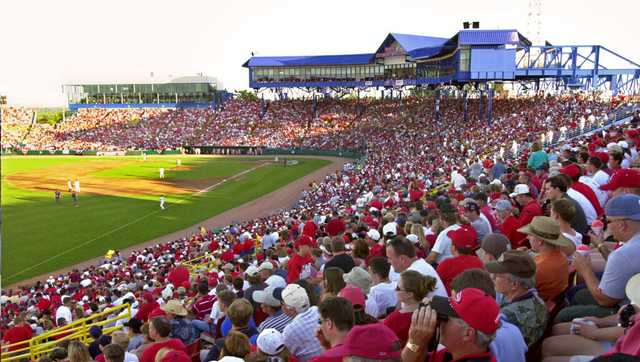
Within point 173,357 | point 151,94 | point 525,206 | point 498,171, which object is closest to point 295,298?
point 173,357

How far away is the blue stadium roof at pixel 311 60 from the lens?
69.4 metres

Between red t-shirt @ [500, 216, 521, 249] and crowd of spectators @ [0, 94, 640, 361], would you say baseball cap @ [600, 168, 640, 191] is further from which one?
red t-shirt @ [500, 216, 521, 249]

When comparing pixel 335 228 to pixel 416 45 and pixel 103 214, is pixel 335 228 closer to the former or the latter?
pixel 103 214

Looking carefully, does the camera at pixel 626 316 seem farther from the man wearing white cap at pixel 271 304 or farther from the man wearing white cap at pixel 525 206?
the man wearing white cap at pixel 525 206

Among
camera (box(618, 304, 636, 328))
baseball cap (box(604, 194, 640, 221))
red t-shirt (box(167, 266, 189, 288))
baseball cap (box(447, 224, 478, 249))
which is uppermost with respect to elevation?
baseball cap (box(604, 194, 640, 221))

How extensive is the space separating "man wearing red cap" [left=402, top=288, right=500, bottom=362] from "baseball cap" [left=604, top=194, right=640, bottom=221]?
1987mm

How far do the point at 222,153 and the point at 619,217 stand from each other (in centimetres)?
6510

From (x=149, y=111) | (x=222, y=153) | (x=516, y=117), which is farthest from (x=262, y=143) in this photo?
(x=516, y=117)

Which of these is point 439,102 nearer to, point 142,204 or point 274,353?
point 142,204

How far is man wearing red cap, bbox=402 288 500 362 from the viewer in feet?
10.4

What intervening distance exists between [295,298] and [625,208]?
3099 mm

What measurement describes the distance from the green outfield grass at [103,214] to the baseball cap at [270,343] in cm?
2101

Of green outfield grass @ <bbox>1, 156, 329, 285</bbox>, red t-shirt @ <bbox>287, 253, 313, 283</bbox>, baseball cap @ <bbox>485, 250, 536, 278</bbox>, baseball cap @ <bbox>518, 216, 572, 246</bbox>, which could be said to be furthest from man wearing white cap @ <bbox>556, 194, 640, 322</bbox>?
green outfield grass @ <bbox>1, 156, 329, 285</bbox>

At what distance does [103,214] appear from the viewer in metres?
33.9
